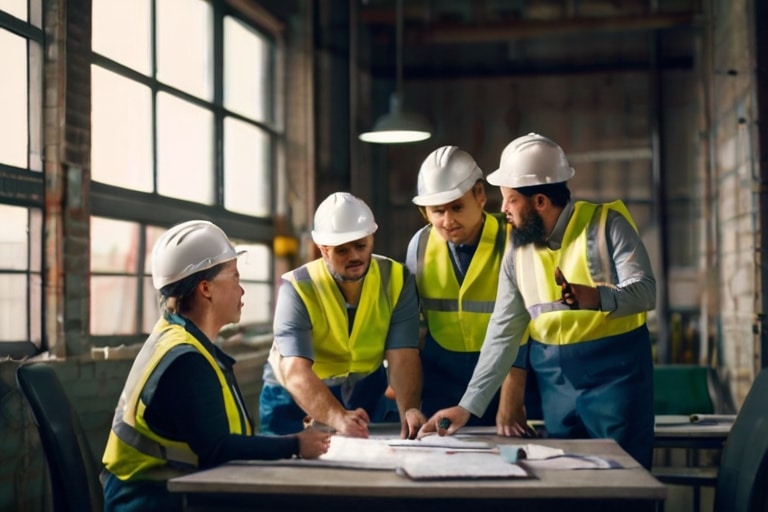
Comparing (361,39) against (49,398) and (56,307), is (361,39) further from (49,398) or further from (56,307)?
(49,398)

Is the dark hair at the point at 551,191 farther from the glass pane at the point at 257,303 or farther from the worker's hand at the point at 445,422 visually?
the glass pane at the point at 257,303

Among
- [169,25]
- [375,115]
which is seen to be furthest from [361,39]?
[169,25]

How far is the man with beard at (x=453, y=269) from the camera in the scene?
142 inches

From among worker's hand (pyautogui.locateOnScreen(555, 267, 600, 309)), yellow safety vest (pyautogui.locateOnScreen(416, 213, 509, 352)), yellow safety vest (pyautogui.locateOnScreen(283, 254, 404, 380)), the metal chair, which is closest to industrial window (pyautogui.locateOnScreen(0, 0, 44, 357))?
yellow safety vest (pyautogui.locateOnScreen(283, 254, 404, 380))

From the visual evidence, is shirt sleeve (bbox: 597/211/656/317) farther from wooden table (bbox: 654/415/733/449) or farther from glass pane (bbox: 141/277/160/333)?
glass pane (bbox: 141/277/160/333)

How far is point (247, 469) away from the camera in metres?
2.47

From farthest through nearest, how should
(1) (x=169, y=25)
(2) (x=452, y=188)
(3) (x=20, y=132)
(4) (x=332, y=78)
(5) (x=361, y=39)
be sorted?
(5) (x=361, y=39) < (4) (x=332, y=78) < (1) (x=169, y=25) < (3) (x=20, y=132) < (2) (x=452, y=188)

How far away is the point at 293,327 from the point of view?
11.4ft

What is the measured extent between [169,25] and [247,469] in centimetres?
385

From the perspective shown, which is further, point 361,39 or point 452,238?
point 361,39

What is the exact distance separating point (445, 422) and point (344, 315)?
2.13 ft

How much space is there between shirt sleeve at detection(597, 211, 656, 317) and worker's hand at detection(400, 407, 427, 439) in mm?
718

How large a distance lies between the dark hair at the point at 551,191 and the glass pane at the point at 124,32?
251cm

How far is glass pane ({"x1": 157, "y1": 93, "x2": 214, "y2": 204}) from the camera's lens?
557 centimetres
